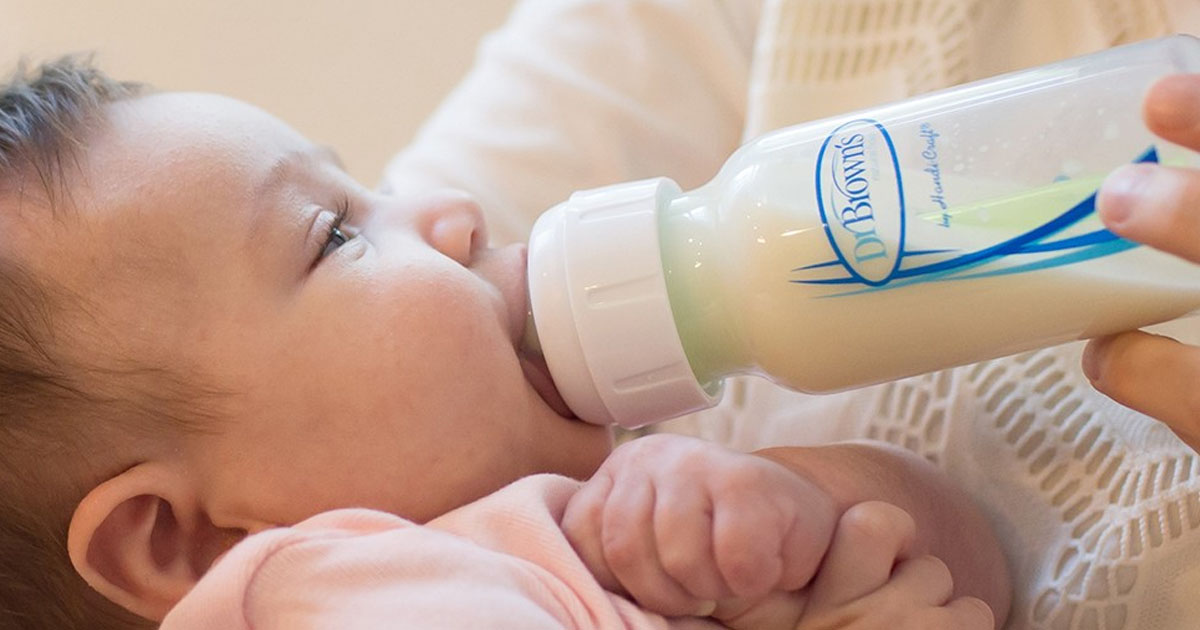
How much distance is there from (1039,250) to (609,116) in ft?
1.75

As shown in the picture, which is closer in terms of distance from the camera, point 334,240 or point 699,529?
point 699,529

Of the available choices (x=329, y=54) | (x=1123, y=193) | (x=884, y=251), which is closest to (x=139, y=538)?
(x=884, y=251)

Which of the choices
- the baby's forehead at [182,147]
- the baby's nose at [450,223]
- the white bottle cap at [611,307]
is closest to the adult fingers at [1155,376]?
the white bottle cap at [611,307]

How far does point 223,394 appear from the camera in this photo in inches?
27.3

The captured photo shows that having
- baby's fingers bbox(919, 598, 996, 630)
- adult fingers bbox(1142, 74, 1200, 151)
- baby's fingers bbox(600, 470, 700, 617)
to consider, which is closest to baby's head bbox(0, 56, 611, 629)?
baby's fingers bbox(600, 470, 700, 617)

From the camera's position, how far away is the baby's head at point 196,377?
681 mm

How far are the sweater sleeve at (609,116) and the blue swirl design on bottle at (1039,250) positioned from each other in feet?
1.58

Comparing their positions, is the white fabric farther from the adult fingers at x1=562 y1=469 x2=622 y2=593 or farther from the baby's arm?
the adult fingers at x1=562 y1=469 x2=622 y2=593

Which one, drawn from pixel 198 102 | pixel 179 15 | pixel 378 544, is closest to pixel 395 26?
pixel 179 15

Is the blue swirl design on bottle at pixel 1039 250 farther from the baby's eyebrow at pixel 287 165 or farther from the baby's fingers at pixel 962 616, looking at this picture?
the baby's eyebrow at pixel 287 165

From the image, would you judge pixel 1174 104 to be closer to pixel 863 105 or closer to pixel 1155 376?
pixel 1155 376

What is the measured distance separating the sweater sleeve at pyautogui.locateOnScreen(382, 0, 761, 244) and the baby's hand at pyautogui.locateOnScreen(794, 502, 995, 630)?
47 cm

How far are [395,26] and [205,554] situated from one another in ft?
3.38

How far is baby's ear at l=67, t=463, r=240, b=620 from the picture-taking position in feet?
2.21
